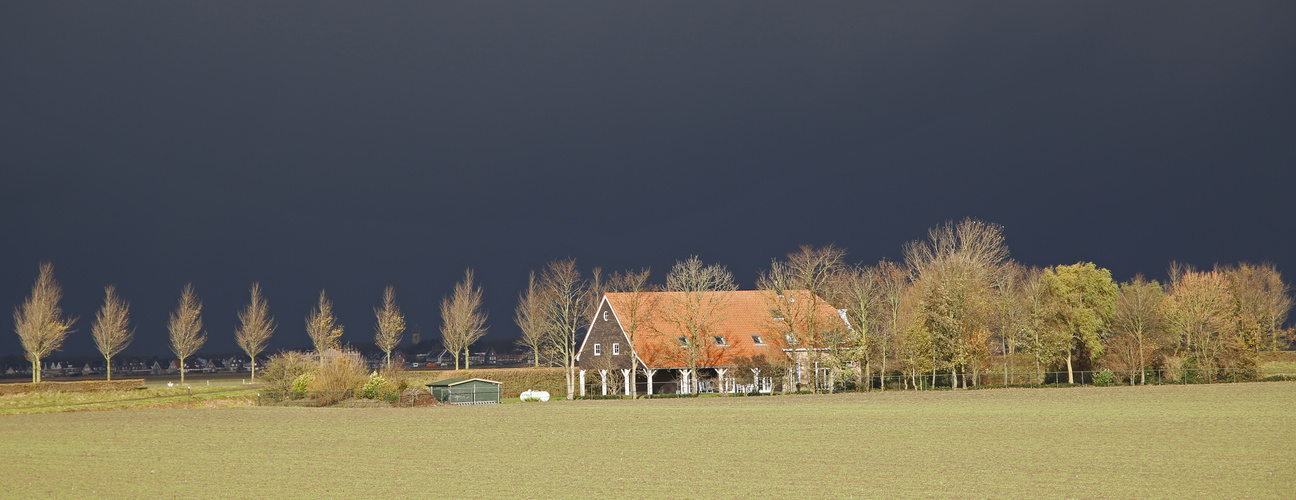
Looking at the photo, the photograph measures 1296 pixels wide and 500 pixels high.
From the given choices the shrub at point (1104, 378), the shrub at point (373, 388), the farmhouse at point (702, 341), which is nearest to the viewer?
the shrub at point (373, 388)

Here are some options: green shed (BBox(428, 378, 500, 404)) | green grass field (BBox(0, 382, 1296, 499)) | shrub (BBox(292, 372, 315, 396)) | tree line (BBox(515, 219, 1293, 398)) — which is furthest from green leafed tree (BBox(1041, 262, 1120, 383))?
shrub (BBox(292, 372, 315, 396))

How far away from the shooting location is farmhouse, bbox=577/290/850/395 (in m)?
58.5

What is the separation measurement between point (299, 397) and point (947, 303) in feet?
121

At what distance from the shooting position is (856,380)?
58094 millimetres

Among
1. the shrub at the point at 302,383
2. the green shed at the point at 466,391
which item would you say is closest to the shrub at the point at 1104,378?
the green shed at the point at 466,391

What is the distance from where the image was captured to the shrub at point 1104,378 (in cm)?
5538

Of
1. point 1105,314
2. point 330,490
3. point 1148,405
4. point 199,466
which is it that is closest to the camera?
point 330,490

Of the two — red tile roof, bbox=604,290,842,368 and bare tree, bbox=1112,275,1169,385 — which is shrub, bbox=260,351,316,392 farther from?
bare tree, bbox=1112,275,1169,385

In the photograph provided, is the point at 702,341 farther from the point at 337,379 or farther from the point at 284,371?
the point at 284,371

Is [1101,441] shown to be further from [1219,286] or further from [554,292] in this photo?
[1219,286]

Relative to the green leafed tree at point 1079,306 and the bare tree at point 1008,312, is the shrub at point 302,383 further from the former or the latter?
the green leafed tree at point 1079,306

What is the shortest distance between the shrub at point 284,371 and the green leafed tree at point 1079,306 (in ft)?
144

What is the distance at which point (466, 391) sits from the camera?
5391cm

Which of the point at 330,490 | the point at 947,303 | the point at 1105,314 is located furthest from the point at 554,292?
the point at 330,490
